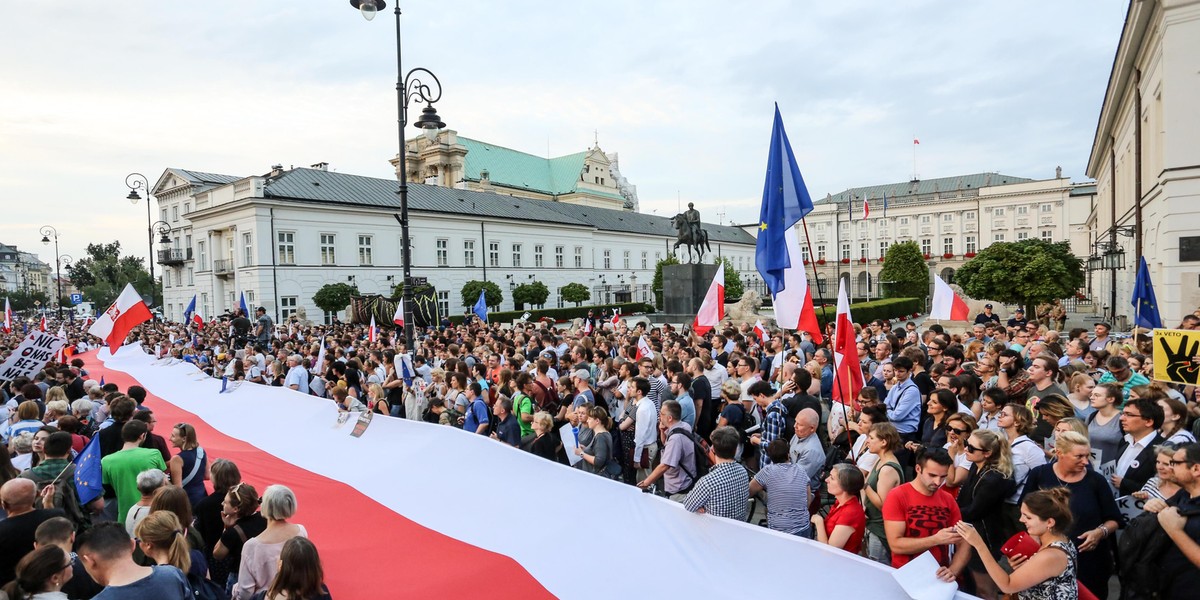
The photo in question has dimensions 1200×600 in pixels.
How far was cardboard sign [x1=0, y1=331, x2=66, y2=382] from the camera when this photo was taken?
1073cm

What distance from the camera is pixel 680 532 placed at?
4875 mm

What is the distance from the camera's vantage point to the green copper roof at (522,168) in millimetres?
77375

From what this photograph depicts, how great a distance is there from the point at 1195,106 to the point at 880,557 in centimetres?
1921

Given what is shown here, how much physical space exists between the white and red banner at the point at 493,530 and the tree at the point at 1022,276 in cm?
→ 3460

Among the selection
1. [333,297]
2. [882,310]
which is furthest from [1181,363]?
[333,297]

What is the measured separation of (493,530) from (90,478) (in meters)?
3.44

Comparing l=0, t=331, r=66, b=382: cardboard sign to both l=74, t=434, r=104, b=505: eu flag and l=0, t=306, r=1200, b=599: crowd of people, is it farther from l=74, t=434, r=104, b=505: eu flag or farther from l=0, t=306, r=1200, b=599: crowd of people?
l=74, t=434, r=104, b=505: eu flag

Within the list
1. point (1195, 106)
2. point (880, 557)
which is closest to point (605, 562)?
point (880, 557)

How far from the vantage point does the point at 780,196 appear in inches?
257

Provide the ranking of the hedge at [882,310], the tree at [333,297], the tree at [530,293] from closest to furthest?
the hedge at [882,310]
the tree at [333,297]
the tree at [530,293]

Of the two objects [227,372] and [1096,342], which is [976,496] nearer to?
Result: [1096,342]

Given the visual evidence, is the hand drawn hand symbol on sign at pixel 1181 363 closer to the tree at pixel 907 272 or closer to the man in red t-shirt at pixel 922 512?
the man in red t-shirt at pixel 922 512

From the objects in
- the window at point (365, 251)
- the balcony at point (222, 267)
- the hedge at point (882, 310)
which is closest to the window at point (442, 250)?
the window at point (365, 251)

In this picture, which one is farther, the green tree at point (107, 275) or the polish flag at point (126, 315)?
the green tree at point (107, 275)
